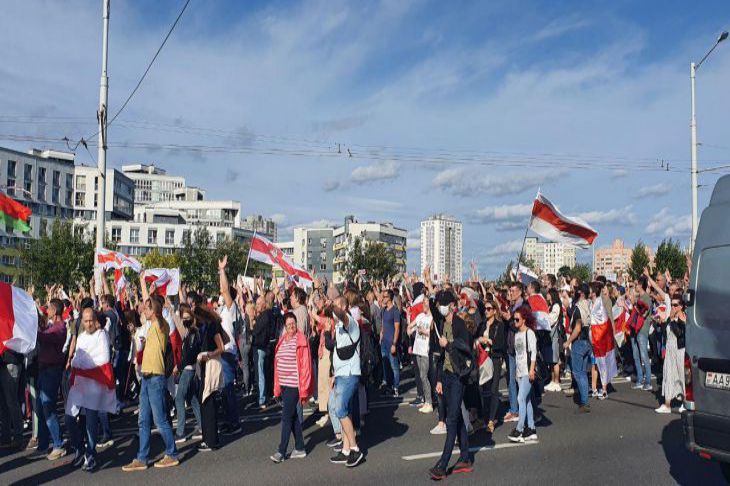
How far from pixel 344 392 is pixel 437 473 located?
60.6 inches

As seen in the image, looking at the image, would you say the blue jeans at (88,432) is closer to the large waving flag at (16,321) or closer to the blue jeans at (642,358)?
the large waving flag at (16,321)

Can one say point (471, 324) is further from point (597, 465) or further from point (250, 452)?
point (250, 452)

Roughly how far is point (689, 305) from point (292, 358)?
4.39m

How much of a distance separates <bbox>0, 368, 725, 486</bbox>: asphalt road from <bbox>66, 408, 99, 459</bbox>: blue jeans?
0.77 feet

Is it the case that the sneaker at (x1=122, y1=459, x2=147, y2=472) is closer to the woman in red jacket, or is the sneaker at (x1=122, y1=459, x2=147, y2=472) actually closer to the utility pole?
the woman in red jacket

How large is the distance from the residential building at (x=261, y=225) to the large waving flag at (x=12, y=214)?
14882cm

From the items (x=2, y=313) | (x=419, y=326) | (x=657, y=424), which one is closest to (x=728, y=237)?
(x=657, y=424)

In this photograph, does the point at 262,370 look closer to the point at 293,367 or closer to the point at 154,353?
the point at 293,367

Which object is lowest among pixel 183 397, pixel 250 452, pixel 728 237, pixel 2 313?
pixel 250 452

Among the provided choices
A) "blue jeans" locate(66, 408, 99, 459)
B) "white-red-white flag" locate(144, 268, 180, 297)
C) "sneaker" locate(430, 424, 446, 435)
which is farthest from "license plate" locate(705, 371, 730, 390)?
"white-red-white flag" locate(144, 268, 180, 297)

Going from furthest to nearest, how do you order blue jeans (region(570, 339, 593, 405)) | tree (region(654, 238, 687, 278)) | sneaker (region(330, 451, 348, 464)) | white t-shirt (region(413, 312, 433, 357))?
tree (region(654, 238, 687, 278)), blue jeans (region(570, 339, 593, 405)), white t-shirt (region(413, 312, 433, 357)), sneaker (region(330, 451, 348, 464))

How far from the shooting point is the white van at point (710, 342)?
254 inches

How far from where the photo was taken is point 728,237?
6.73 meters

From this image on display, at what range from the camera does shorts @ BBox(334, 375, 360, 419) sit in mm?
8547
